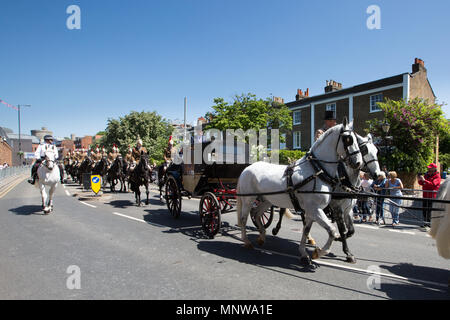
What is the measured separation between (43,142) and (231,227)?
775cm

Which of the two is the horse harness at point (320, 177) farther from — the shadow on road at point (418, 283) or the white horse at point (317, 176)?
the shadow on road at point (418, 283)

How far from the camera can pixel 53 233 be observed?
6.68 m

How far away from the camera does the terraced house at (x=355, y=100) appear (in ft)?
81.4

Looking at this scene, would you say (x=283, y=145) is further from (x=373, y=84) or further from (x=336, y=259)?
(x=336, y=259)

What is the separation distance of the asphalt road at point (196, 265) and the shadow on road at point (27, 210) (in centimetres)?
199

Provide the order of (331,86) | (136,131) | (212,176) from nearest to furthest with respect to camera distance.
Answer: (212,176) → (331,86) → (136,131)

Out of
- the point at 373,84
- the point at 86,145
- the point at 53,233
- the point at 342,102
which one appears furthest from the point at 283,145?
the point at 86,145

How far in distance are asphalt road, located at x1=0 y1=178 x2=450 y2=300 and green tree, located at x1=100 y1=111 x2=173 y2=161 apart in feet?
112

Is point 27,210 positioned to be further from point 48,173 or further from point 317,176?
point 317,176

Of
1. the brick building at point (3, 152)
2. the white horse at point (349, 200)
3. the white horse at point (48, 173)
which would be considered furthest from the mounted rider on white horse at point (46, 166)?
the brick building at point (3, 152)

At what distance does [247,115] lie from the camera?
28.1 meters

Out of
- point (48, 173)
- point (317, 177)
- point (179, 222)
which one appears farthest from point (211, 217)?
point (48, 173)

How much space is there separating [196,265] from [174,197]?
4.02m

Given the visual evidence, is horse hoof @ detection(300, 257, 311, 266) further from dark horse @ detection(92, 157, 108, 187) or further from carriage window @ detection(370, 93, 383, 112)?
carriage window @ detection(370, 93, 383, 112)
